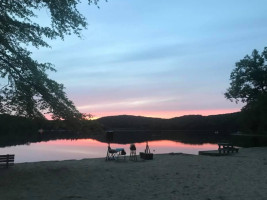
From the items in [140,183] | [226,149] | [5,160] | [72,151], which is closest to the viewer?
[140,183]

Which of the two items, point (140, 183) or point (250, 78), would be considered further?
point (250, 78)

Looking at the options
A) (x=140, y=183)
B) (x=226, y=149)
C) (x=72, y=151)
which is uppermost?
(x=72, y=151)

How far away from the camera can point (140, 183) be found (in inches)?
491

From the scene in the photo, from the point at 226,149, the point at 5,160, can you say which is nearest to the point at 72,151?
the point at 226,149

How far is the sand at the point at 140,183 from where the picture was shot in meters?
10.3

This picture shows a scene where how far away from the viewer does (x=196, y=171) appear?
15250mm

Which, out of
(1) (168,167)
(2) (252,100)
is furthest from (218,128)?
(1) (168,167)

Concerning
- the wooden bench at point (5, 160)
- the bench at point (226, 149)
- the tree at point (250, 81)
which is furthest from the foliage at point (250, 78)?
the wooden bench at point (5, 160)

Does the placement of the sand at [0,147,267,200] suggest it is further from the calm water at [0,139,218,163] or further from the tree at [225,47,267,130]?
the tree at [225,47,267,130]

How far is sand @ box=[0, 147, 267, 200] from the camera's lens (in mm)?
10336

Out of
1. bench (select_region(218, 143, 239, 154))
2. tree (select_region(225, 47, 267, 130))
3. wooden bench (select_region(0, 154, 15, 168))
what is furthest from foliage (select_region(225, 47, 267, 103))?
wooden bench (select_region(0, 154, 15, 168))

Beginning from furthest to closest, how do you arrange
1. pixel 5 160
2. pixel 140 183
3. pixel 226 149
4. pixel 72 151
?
pixel 72 151 < pixel 226 149 < pixel 5 160 < pixel 140 183

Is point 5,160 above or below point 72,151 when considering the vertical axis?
below

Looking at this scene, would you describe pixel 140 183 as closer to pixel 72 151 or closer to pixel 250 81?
pixel 72 151
